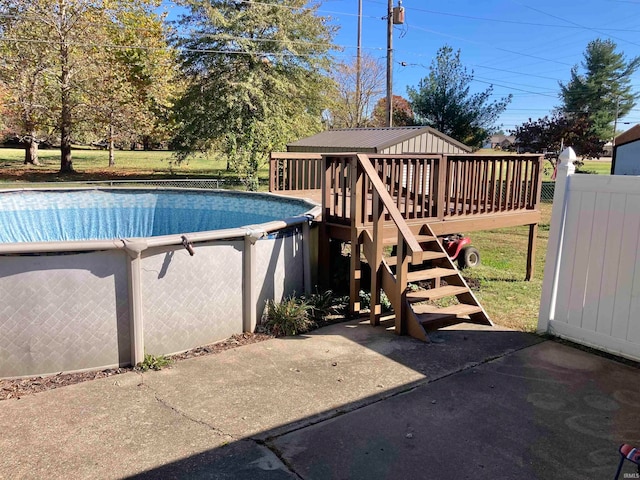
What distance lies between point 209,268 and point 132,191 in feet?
18.5

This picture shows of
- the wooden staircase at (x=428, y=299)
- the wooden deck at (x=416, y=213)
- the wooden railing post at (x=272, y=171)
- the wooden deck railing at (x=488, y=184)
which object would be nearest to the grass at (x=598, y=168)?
the wooden deck railing at (x=488, y=184)

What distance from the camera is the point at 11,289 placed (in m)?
3.73

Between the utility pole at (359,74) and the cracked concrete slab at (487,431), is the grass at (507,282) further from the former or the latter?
the utility pole at (359,74)

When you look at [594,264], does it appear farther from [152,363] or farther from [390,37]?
[390,37]

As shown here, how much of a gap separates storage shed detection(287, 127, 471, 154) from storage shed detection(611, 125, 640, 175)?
3.68 meters

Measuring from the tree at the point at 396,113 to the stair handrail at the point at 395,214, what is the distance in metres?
20.4

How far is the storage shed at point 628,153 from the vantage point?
30.9 ft

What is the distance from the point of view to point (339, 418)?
11.0 feet

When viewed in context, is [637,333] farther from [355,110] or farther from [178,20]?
[355,110]

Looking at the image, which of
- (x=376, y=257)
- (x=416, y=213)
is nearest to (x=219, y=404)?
(x=376, y=257)

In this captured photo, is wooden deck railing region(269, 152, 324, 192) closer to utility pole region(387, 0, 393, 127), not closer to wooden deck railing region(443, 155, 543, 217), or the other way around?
wooden deck railing region(443, 155, 543, 217)

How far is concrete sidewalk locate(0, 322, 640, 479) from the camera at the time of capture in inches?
111

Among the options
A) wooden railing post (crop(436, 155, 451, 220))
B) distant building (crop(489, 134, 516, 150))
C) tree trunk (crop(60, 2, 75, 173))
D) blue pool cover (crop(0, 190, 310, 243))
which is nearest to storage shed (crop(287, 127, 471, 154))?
blue pool cover (crop(0, 190, 310, 243))

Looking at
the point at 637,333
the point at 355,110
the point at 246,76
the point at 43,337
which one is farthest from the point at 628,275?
the point at 355,110
